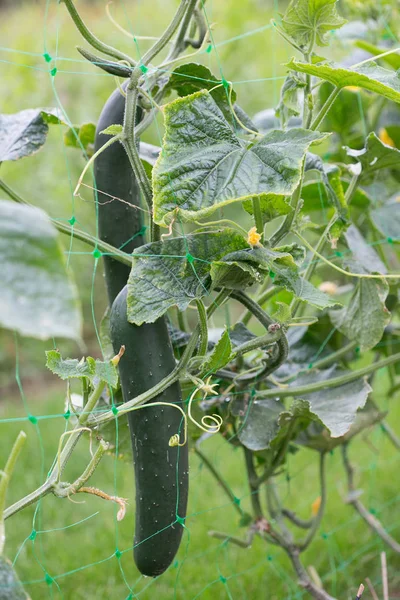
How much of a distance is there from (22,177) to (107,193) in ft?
8.57

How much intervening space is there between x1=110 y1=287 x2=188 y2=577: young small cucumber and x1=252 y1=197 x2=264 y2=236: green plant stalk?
143mm

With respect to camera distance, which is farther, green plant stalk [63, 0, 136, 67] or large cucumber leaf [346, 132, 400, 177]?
large cucumber leaf [346, 132, 400, 177]

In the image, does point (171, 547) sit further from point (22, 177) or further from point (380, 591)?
point (22, 177)

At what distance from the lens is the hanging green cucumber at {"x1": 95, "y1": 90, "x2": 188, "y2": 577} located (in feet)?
2.31

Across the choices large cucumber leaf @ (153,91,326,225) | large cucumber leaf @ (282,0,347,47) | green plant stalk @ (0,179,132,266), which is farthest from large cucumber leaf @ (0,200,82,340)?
Result: large cucumber leaf @ (282,0,347,47)

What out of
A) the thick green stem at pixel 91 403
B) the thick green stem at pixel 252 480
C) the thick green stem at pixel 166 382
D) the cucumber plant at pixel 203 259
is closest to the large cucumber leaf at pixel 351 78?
the cucumber plant at pixel 203 259

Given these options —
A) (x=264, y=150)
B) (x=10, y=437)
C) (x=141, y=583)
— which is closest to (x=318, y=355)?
(x=264, y=150)

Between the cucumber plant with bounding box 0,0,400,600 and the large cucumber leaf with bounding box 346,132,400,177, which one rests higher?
the large cucumber leaf with bounding box 346,132,400,177

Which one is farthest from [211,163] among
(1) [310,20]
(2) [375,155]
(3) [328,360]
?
(3) [328,360]

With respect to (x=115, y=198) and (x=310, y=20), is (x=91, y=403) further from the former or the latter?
(x=310, y=20)

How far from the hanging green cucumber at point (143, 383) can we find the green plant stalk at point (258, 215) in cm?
14

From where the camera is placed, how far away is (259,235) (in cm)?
65

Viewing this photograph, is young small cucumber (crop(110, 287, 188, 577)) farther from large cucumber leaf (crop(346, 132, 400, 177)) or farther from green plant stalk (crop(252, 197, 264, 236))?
large cucumber leaf (crop(346, 132, 400, 177))

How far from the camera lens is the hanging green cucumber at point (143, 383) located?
704 mm
